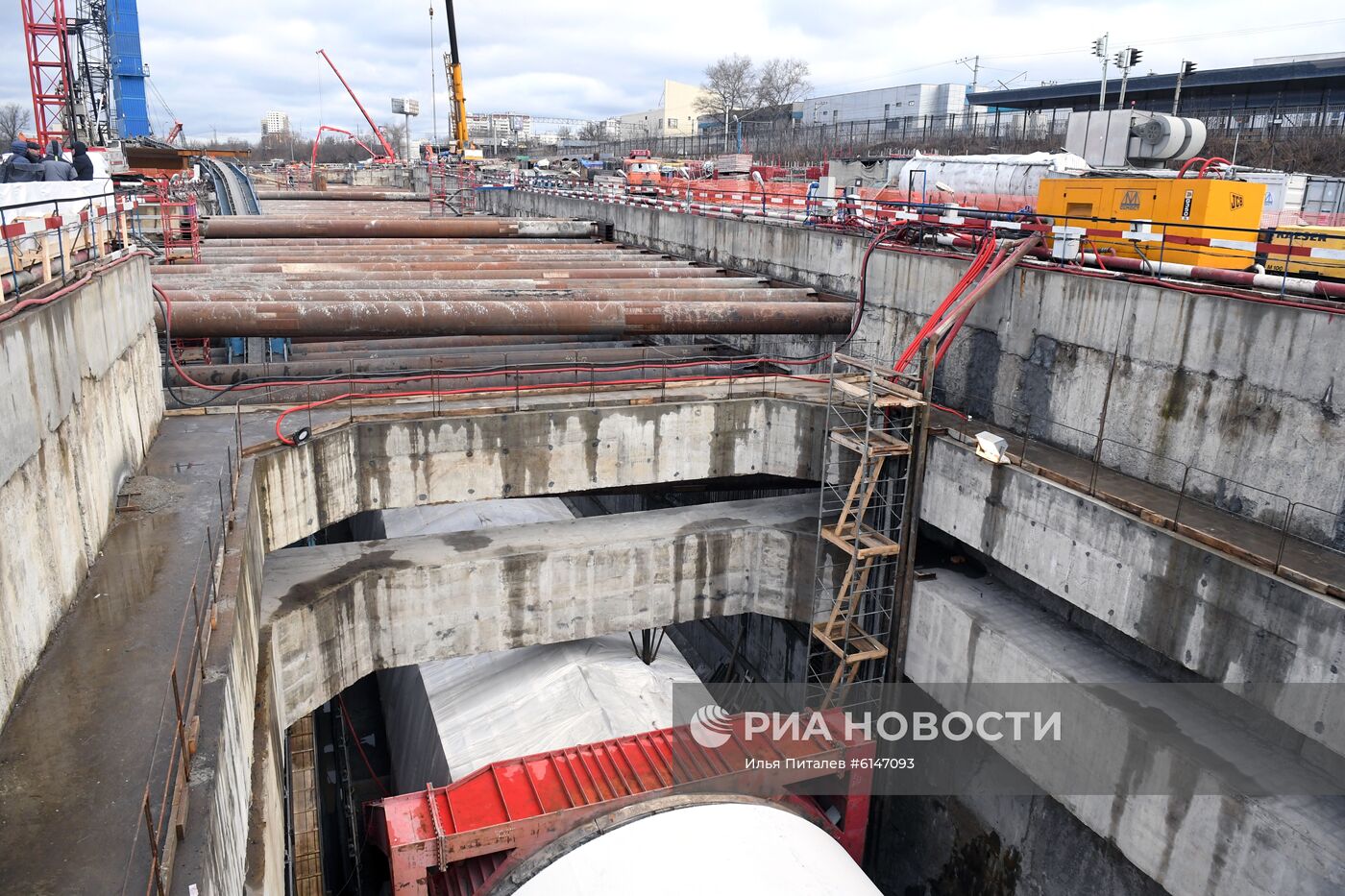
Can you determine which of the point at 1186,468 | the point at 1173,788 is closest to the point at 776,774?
the point at 1173,788

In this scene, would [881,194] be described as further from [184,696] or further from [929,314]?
[184,696]

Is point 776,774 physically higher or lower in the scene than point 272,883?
lower

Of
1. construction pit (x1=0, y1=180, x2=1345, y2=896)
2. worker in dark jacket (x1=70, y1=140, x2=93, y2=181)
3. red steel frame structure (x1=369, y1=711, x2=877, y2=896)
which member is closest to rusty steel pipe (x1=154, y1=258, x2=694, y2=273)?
construction pit (x1=0, y1=180, x2=1345, y2=896)

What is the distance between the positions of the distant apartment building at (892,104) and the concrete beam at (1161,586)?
78263 millimetres

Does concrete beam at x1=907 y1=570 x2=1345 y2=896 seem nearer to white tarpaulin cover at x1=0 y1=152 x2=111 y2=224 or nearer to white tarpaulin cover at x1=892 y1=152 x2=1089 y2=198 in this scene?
white tarpaulin cover at x1=892 y1=152 x2=1089 y2=198

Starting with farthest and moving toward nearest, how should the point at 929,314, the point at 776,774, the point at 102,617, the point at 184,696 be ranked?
1. the point at 929,314
2. the point at 776,774
3. the point at 102,617
4. the point at 184,696

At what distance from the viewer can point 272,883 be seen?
917 cm

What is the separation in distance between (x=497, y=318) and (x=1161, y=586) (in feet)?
40.3

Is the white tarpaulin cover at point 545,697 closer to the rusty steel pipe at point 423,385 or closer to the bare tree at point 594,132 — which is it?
the rusty steel pipe at point 423,385

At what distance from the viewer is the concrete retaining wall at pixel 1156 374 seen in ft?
37.2

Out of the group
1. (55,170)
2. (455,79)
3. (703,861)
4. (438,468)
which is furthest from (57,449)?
(455,79)

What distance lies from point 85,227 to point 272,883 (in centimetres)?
855

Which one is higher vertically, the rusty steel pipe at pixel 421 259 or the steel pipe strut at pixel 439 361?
Answer: the rusty steel pipe at pixel 421 259

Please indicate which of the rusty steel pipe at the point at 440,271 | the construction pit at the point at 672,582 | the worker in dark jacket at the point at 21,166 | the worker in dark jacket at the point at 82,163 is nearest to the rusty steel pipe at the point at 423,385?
the construction pit at the point at 672,582
